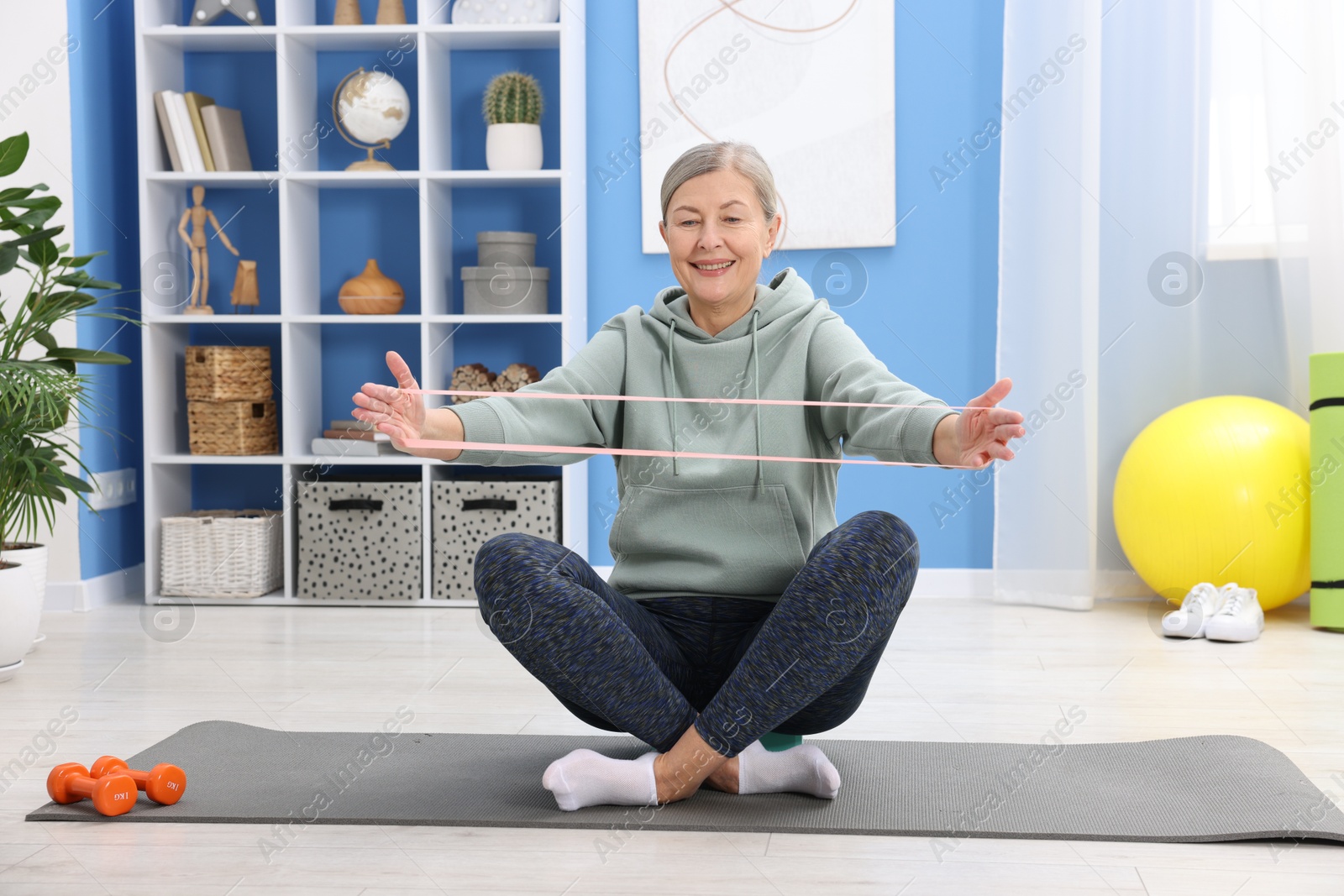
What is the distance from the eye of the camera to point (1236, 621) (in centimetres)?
257

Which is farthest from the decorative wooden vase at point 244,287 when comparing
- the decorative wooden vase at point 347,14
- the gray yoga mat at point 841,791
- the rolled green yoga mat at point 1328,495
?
the rolled green yoga mat at point 1328,495

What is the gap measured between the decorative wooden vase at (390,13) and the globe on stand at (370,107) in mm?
130

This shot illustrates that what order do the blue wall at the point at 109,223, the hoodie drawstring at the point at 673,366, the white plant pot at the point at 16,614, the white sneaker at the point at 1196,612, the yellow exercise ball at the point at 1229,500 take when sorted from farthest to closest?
the blue wall at the point at 109,223 → the yellow exercise ball at the point at 1229,500 → the white sneaker at the point at 1196,612 → the white plant pot at the point at 16,614 → the hoodie drawstring at the point at 673,366

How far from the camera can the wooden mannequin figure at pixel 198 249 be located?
3.17 meters

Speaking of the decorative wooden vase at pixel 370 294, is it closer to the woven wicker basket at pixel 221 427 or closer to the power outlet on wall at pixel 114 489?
the woven wicker basket at pixel 221 427

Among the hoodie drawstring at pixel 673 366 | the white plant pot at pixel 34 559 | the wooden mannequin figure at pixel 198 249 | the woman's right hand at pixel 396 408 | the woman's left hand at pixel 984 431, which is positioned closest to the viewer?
the woman's left hand at pixel 984 431

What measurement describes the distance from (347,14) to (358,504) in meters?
1.25

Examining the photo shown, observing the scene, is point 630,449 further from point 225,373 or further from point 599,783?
point 225,373

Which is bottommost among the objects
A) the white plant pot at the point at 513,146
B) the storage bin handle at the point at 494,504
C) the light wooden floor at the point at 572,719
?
the light wooden floor at the point at 572,719

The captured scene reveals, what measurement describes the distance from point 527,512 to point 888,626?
1748 millimetres

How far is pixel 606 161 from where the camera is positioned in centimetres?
321

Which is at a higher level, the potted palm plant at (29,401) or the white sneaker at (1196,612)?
the potted palm plant at (29,401)

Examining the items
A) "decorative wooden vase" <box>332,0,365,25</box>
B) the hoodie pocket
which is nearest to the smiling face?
the hoodie pocket

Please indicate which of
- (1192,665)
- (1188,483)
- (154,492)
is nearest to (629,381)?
(1192,665)
